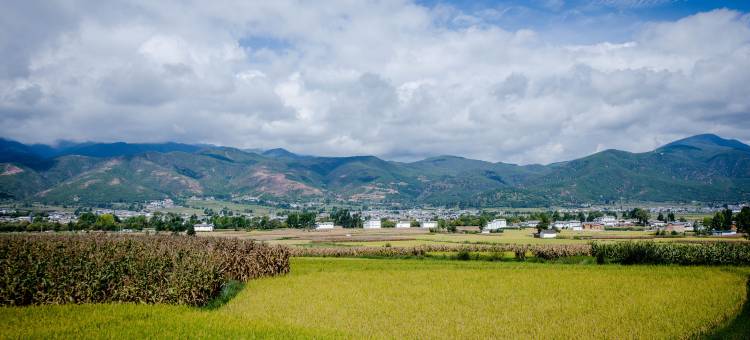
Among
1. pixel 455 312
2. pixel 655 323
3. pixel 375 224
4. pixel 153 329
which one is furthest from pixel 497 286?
pixel 375 224

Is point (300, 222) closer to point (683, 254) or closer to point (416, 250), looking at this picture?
point (416, 250)

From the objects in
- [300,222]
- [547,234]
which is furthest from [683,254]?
[300,222]

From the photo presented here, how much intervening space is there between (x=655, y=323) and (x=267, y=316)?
16360mm

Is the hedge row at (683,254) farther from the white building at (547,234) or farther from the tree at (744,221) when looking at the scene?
the tree at (744,221)

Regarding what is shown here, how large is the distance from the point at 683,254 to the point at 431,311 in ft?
134

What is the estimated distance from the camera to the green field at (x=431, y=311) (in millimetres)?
17281

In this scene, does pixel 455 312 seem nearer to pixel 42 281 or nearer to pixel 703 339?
pixel 703 339

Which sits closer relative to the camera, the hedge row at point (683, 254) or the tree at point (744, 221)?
the hedge row at point (683, 254)

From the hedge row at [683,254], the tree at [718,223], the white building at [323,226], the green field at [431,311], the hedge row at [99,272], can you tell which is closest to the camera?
the green field at [431,311]

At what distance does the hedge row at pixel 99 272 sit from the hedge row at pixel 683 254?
4557 centimetres

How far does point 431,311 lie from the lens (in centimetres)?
2273

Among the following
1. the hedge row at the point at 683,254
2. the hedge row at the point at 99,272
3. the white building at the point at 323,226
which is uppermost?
the hedge row at the point at 99,272

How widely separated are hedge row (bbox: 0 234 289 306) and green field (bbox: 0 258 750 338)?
2.13 metres

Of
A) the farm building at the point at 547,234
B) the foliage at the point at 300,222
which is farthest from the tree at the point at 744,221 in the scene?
the foliage at the point at 300,222
